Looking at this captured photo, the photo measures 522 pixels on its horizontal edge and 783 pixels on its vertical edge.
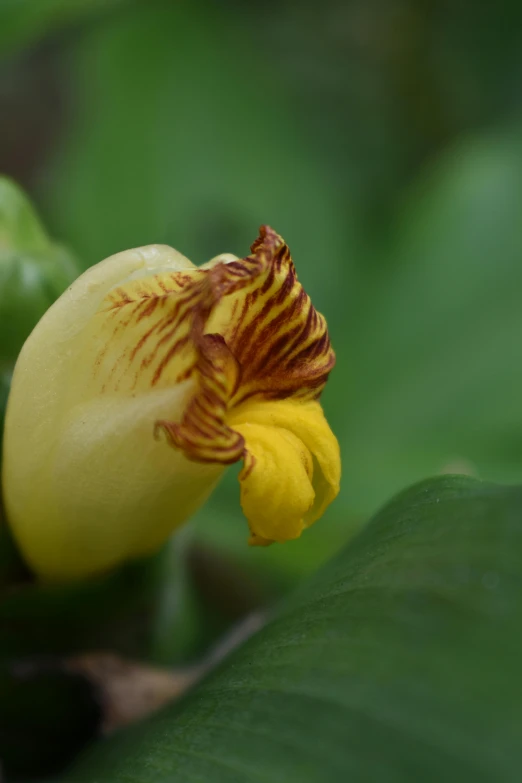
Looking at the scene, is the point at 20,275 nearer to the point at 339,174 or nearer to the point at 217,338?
the point at 217,338

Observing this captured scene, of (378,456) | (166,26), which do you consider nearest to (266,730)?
(378,456)

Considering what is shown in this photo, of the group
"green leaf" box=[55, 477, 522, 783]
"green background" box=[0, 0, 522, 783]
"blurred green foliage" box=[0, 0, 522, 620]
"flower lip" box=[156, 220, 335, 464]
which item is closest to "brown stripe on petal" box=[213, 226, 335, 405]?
"flower lip" box=[156, 220, 335, 464]

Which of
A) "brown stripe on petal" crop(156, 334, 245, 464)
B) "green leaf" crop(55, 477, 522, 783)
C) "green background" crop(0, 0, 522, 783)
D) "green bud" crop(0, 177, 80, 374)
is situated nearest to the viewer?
"green leaf" crop(55, 477, 522, 783)

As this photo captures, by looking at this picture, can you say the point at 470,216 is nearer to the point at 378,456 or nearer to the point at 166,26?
the point at 378,456

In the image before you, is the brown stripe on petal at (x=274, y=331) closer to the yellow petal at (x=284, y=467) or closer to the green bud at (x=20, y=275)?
the yellow petal at (x=284, y=467)

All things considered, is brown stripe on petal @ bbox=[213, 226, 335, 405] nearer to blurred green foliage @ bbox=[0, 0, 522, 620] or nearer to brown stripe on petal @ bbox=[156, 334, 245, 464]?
brown stripe on petal @ bbox=[156, 334, 245, 464]

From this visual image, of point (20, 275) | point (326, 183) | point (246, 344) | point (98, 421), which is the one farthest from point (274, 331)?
point (326, 183)
